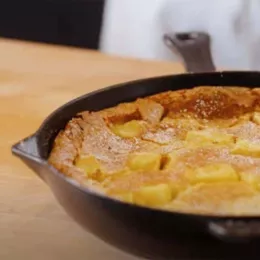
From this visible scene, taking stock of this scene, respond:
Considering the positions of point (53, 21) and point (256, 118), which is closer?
point (256, 118)

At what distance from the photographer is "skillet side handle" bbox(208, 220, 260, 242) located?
59 cm

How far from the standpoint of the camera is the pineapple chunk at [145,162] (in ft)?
2.59

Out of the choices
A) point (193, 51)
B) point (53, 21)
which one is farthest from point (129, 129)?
point (53, 21)

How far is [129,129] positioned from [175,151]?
3.1 inches

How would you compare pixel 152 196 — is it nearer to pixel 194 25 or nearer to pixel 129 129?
pixel 129 129

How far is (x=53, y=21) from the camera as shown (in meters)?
2.17

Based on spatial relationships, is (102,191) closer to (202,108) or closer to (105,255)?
(105,255)

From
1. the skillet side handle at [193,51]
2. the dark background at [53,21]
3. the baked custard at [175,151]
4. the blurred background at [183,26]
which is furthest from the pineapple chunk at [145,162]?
the dark background at [53,21]

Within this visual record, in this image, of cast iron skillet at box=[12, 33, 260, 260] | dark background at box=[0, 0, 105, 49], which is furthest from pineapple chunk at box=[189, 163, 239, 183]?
dark background at box=[0, 0, 105, 49]

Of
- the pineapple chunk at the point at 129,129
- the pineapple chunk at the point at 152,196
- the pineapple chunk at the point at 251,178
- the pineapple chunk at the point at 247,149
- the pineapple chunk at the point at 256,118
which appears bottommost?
the pineapple chunk at the point at 152,196

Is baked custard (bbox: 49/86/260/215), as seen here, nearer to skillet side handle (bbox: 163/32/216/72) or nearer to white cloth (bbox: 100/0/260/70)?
skillet side handle (bbox: 163/32/216/72)

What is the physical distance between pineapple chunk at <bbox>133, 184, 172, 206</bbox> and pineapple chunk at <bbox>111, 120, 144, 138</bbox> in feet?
0.56

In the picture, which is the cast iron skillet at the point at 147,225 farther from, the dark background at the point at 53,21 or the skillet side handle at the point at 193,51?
the dark background at the point at 53,21

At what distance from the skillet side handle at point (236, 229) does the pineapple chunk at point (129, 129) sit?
0.29 meters
